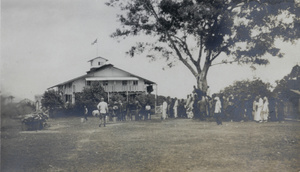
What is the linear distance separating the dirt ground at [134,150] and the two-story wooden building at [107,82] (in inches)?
29.0

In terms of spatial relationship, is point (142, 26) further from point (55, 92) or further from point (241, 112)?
point (241, 112)

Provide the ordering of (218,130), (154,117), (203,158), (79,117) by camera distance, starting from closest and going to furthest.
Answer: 1. (203,158)
2. (79,117)
3. (218,130)
4. (154,117)

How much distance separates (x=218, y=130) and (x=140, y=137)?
2405 millimetres

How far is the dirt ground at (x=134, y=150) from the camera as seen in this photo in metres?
4.69

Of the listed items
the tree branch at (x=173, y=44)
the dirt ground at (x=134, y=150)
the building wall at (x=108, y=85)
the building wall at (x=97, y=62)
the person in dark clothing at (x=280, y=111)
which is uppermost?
the tree branch at (x=173, y=44)

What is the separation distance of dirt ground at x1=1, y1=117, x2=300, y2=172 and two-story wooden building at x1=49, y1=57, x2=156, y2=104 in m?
0.74

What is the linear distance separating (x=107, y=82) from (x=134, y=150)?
6.03 feet

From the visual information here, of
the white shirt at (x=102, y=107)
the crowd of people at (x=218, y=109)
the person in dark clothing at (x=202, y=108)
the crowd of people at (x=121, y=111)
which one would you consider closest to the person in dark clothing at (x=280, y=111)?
the crowd of people at (x=218, y=109)

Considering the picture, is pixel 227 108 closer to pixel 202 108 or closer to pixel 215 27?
pixel 202 108

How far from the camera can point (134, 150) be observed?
5188mm

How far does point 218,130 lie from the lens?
6.84 meters

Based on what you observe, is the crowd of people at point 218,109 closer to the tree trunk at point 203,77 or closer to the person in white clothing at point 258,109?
the person in white clothing at point 258,109

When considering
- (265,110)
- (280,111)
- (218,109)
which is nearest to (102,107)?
(218,109)

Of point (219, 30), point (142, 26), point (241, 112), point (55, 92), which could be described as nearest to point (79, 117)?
point (55, 92)
